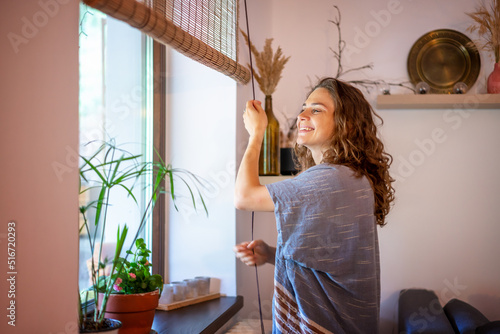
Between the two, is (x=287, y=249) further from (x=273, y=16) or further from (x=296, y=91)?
(x=273, y=16)

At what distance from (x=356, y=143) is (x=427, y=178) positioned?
1.31 m

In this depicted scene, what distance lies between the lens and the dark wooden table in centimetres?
168

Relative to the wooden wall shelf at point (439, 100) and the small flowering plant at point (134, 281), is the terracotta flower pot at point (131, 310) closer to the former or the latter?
the small flowering plant at point (134, 281)

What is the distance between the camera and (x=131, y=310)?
1452 mm

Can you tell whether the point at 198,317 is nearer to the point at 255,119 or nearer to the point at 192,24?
the point at 255,119

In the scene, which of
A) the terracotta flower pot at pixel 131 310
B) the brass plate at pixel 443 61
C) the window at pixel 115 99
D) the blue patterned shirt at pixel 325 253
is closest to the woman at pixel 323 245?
the blue patterned shirt at pixel 325 253

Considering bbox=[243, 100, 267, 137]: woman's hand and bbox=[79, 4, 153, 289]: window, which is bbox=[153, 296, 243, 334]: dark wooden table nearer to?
bbox=[79, 4, 153, 289]: window

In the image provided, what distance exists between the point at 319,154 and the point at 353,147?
0.45 ft

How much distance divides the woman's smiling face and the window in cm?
73

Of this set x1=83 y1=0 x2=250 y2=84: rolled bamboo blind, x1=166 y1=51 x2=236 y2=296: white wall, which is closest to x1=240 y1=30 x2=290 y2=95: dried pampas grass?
x1=166 y1=51 x2=236 y2=296: white wall

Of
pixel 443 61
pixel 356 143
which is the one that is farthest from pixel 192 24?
pixel 443 61

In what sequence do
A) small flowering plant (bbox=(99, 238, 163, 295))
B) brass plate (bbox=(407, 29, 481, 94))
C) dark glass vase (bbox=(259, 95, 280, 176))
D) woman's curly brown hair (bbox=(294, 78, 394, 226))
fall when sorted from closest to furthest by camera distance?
woman's curly brown hair (bbox=(294, 78, 394, 226))
small flowering plant (bbox=(99, 238, 163, 295))
dark glass vase (bbox=(259, 95, 280, 176))
brass plate (bbox=(407, 29, 481, 94))

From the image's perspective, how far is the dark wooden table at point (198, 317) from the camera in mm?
1683

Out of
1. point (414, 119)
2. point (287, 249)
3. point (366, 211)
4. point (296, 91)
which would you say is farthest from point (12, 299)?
point (414, 119)
